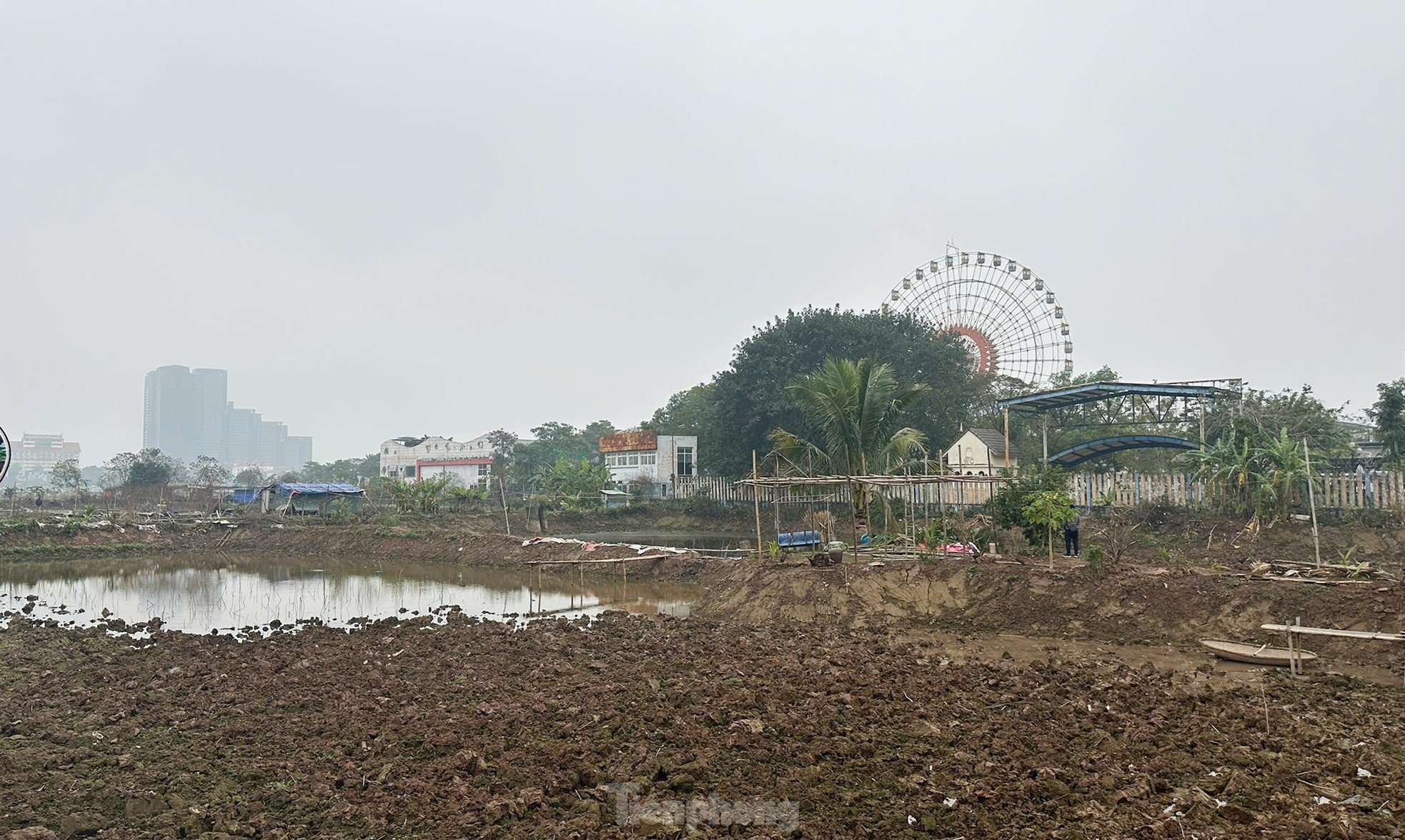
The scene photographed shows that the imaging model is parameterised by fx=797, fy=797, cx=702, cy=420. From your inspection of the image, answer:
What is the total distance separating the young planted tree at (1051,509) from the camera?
1452 cm

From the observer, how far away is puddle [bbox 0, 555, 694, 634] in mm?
16094

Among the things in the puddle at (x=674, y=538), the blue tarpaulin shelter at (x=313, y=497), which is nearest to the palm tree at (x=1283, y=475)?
the puddle at (x=674, y=538)

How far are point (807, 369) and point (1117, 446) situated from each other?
15437 millimetres

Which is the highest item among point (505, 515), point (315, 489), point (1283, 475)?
point (1283, 475)

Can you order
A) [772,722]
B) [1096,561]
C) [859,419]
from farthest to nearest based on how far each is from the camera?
1. [859,419]
2. [1096,561]
3. [772,722]

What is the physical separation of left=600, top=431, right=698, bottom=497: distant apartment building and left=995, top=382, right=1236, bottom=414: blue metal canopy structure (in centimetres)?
2370

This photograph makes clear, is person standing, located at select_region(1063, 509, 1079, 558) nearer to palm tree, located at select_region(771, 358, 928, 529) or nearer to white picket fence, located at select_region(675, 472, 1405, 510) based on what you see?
white picket fence, located at select_region(675, 472, 1405, 510)

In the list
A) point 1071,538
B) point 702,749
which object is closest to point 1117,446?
point 1071,538

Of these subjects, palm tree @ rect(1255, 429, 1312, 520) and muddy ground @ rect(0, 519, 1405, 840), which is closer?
muddy ground @ rect(0, 519, 1405, 840)

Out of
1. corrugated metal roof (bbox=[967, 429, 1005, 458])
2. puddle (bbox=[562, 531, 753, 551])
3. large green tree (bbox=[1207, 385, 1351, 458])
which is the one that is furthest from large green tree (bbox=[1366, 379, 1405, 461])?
puddle (bbox=[562, 531, 753, 551])

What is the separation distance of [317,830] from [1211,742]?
7021mm

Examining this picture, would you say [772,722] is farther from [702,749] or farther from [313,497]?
[313,497]

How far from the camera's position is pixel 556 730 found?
746 cm

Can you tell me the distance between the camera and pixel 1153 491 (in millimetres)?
22219
